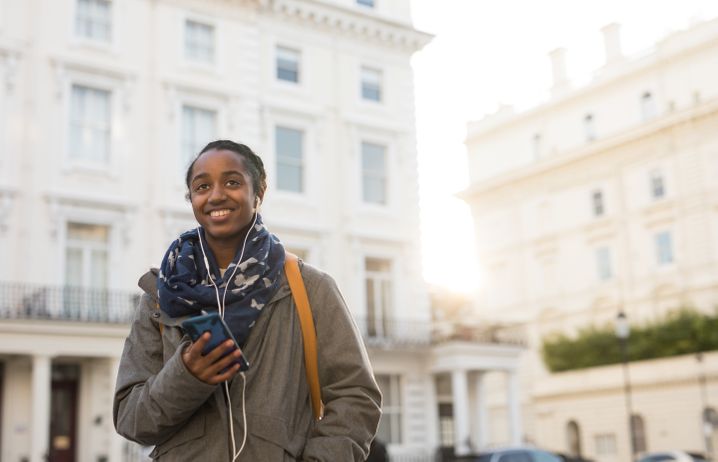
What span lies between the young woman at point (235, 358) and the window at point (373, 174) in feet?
91.3

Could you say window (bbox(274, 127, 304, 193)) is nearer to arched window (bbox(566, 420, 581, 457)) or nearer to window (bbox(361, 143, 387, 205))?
window (bbox(361, 143, 387, 205))

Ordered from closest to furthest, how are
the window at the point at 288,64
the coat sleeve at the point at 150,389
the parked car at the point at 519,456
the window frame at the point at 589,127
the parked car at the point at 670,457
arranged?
1. the coat sleeve at the point at 150,389
2. the parked car at the point at 519,456
3. the parked car at the point at 670,457
4. the window at the point at 288,64
5. the window frame at the point at 589,127

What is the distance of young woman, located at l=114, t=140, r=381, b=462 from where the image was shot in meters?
2.65

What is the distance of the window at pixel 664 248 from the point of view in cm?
4766

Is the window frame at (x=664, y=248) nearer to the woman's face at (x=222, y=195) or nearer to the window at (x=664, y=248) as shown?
the window at (x=664, y=248)

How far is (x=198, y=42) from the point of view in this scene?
28.0 m

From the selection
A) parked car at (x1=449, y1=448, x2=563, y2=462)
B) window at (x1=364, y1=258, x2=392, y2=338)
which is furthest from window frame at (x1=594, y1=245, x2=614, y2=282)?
parked car at (x1=449, y1=448, x2=563, y2=462)

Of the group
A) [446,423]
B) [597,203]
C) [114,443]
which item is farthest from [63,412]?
[597,203]

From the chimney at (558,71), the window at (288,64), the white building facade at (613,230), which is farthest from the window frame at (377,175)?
the chimney at (558,71)

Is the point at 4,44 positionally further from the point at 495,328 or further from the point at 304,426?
the point at 304,426

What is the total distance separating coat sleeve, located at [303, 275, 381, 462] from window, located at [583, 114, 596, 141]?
50.8 meters

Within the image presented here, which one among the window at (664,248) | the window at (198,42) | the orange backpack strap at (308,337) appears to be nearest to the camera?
the orange backpack strap at (308,337)

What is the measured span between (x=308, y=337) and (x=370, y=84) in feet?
96.7

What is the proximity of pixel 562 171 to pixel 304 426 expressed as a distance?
51.4 metres
